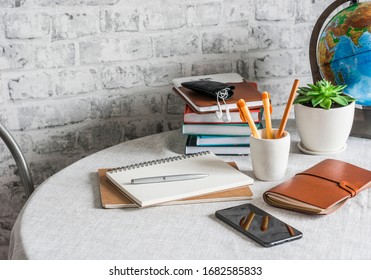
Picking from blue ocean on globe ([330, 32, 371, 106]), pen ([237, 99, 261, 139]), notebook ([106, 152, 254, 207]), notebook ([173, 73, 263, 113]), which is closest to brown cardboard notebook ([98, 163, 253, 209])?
notebook ([106, 152, 254, 207])

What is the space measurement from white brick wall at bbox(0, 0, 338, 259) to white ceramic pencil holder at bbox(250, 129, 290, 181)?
47 centimetres

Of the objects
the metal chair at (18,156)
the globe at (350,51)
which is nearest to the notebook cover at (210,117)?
the globe at (350,51)

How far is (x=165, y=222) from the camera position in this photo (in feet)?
3.70

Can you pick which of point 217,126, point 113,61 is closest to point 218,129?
point 217,126

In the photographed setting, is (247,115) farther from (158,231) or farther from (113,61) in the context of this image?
(113,61)

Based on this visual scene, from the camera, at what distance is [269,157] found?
1258mm

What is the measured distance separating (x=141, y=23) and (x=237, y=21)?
0.83 feet

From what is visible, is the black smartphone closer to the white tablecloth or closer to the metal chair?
the white tablecloth

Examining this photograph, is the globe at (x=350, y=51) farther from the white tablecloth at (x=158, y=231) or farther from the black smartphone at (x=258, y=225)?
the black smartphone at (x=258, y=225)

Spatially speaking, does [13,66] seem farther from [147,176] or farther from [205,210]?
[205,210]

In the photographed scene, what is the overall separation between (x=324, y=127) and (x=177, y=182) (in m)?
0.36

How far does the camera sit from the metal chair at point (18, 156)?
145 centimetres

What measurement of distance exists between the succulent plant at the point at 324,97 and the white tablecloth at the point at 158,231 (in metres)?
0.19
